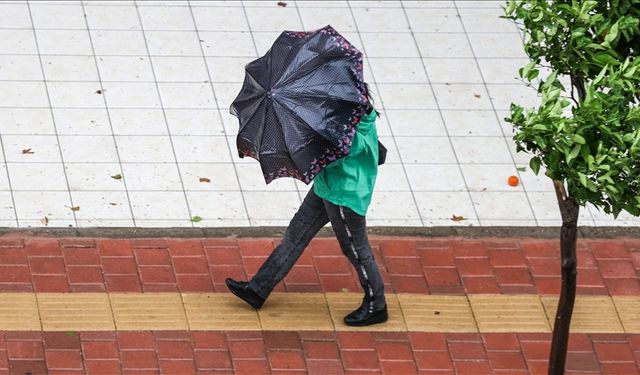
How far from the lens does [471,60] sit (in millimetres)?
11641

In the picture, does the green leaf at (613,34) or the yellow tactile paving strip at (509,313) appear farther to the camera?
the yellow tactile paving strip at (509,313)

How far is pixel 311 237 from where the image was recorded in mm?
8516

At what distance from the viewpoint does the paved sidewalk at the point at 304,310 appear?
8.28 meters

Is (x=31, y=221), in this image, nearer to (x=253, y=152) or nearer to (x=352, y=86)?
(x=253, y=152)

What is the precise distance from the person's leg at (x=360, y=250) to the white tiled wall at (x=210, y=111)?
4.00 ft

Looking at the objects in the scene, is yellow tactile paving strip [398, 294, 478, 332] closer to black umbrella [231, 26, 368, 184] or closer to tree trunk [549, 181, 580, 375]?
tree trunk [549, 181, 580, 375]

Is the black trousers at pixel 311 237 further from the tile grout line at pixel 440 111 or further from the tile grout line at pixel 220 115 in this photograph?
the tile grout line at pixel 440 111

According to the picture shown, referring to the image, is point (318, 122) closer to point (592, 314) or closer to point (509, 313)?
point (509, 313)

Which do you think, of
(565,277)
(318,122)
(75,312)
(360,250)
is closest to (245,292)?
(360,250)

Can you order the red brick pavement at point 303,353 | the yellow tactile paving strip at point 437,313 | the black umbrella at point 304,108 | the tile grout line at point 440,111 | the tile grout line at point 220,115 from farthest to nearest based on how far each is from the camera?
the tile grout line at point 440,111
the tile grout line at point 220,115
the yellow tactile paving strip at point 437,313
the red brick pavement at point 303,353
the black umbrella at point 304,108

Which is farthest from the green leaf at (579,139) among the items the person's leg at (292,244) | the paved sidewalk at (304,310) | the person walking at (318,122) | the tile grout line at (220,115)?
the tile grout line at (220,115)

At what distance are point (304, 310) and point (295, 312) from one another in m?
0.06

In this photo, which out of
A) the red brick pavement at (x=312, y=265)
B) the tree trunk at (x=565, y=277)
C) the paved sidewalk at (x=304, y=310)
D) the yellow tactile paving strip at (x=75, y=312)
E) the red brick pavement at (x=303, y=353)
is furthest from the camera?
the red brick pavement at (x=312, y=265)

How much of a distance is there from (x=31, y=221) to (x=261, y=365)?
2.13 meters
